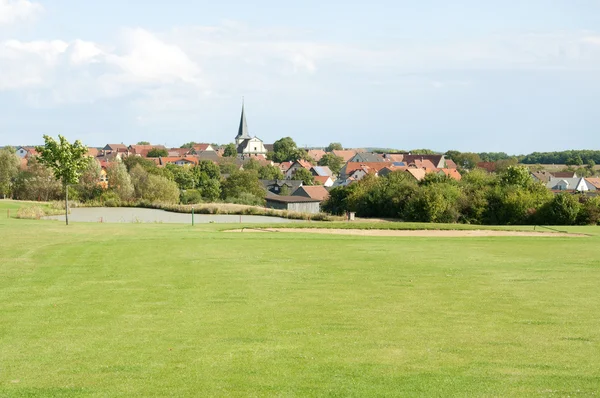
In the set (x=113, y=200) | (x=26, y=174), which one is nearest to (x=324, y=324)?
(x=113, y=200)

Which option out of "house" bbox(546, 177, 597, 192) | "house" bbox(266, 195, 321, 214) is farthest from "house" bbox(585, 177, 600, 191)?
"house" bbox(266, 195, 321, 214)

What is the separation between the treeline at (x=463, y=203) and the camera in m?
61.2

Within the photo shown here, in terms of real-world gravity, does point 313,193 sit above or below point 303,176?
below

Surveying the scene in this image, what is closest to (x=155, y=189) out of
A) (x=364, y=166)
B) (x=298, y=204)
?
(x=298, y=204)

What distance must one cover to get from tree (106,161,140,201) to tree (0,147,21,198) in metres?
18.1

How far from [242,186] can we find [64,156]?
6535 centimetres

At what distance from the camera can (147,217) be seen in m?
65.2

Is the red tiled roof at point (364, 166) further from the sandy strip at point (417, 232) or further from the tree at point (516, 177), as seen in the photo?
the sandy strip at point (417, 232)

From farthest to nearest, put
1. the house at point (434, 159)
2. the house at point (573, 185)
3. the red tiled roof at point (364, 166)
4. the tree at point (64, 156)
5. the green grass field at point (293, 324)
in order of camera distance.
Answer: the house at point (434, 159) < the red tiled roof at point (364, 166) < the house at point (573, 185) < the tree at point (64, 156) < the green grass field at point (293, 324)

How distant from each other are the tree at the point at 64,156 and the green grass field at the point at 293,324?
1370 centimetres

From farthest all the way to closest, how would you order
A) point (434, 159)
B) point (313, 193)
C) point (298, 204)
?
point (434, 159)
point (313, 193)
point (298, 204)

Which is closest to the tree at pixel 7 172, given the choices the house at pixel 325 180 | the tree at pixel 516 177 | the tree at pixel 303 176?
the tree at pixel 303 176

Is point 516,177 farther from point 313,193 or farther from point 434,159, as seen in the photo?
point 434,159

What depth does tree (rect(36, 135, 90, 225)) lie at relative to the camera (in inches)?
1614
